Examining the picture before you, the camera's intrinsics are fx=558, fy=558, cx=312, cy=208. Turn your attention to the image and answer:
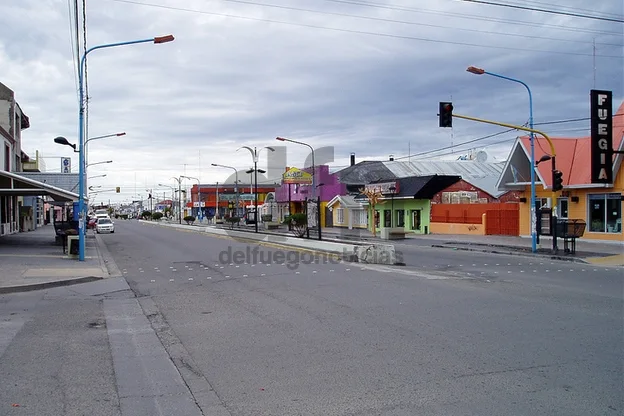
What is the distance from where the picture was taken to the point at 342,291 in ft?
43.3

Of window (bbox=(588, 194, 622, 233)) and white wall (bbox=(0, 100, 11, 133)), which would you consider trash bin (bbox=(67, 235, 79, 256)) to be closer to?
window (bbox=(588, 194, 622, 233))

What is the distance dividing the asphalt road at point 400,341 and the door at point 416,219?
97.7 ft

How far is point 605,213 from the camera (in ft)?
97.6

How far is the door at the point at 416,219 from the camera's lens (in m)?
46.1

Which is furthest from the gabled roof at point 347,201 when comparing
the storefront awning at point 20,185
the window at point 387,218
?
the storefront awning at point 20,185

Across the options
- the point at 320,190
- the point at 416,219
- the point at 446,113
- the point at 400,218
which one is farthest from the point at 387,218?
the point at 446,113

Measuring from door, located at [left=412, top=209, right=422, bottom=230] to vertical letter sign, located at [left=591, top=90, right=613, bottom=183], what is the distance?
62.5 feet

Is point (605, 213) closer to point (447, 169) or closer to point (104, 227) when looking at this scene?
point (447, 169)

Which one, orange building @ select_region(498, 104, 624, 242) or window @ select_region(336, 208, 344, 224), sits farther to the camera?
window @ select_region(336, 208, 344, 224)

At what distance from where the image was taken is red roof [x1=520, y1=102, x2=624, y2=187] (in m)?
29.6

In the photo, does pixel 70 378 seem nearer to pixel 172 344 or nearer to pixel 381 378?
pixel 172 344

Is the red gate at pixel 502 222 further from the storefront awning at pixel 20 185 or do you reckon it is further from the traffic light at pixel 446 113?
the storefront awning at pixel 20 185

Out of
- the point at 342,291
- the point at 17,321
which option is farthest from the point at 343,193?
the point at 17,321

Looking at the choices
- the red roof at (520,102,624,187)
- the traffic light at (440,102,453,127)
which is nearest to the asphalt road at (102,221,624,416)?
the traffic light at (440,102,453,127)
